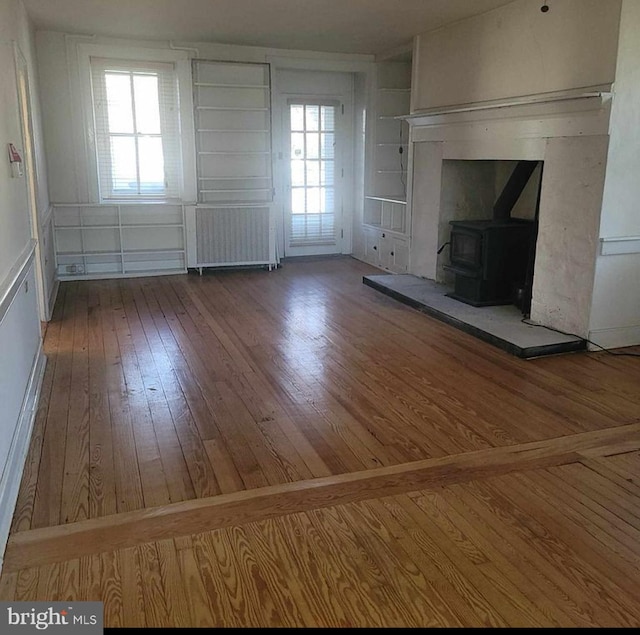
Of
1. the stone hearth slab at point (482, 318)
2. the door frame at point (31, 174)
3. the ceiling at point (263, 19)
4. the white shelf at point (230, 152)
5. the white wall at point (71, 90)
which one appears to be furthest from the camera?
the white shelf at point (230, 152)

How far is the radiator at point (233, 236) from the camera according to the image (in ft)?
24.1

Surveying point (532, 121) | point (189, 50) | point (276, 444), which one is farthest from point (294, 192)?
point (276, 444)

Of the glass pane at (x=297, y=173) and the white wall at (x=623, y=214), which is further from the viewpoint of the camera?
the glass pane at (x=297, y=173)

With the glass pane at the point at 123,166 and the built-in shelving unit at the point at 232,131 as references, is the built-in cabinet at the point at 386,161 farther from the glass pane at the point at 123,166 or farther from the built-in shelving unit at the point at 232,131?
the glass pane at the point at 123,166

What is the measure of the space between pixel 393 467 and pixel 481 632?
1.02 meters

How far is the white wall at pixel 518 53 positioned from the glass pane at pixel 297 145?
208 centimetres

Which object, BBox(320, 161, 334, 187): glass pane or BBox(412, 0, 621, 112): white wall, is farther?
BBox(320, 161, 334, 187): glass pane

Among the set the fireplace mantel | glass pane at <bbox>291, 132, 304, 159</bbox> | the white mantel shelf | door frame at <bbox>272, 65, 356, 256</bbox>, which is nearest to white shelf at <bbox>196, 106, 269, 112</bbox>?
door frame at <bbox>272, 65, 356, 256</bbox>

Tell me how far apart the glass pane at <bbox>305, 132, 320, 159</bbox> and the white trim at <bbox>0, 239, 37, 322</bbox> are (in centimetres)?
459

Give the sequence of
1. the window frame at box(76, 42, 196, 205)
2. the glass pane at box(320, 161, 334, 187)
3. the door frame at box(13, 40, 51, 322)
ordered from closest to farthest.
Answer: the door frame at box(13, 40, 51, 322), the window frame at box(76, 42, 196, 205), the glass pane at box(320, 161, 334, 187)

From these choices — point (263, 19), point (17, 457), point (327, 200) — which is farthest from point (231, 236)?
point (17, 457)

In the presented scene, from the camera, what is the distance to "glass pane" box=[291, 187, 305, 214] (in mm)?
8109

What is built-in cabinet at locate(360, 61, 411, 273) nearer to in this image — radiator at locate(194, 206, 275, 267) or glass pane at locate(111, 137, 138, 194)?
radiator at locate(194, 206, 275, 267)

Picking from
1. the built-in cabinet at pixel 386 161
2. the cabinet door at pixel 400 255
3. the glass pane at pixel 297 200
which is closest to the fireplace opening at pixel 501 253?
the cabinet door at pixel 400 255
